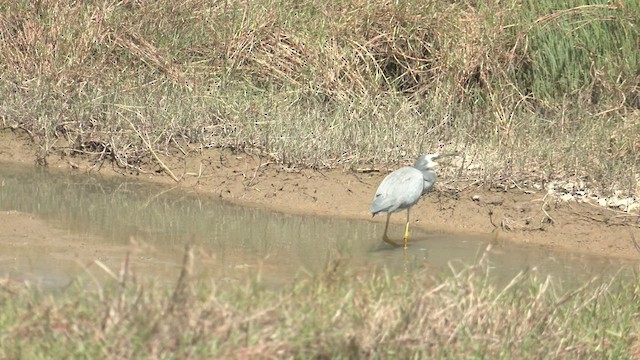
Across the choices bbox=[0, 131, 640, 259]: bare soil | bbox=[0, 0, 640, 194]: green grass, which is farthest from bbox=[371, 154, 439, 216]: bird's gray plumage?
bbox=[0, 0, 640, 194]: green grass

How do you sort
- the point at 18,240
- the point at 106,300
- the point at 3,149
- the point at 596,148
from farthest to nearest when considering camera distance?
the point at 3,149 → the point at 596,148 → the point at 18,240 → the point at 106,300

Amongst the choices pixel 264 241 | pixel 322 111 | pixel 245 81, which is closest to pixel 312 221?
pixel 264 241

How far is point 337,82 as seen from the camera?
10594 millimetres

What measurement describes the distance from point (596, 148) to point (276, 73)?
9.97 ft

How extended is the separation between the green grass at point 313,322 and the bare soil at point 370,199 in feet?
9.65

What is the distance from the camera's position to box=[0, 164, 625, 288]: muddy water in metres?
6.88

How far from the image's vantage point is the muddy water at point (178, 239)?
22.6ft

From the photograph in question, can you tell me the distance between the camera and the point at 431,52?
34.9ft

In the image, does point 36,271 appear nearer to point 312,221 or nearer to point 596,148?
point 312,221

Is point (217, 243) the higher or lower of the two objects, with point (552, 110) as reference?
lower

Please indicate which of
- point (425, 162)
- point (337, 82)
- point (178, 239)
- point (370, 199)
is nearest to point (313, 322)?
point (178, 239)

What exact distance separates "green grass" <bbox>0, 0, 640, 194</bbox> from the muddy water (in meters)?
0.71

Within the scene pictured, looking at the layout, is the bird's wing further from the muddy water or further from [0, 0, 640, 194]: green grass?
[0, 0, 640, 194]: green grass

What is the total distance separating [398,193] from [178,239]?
1.52 metres
